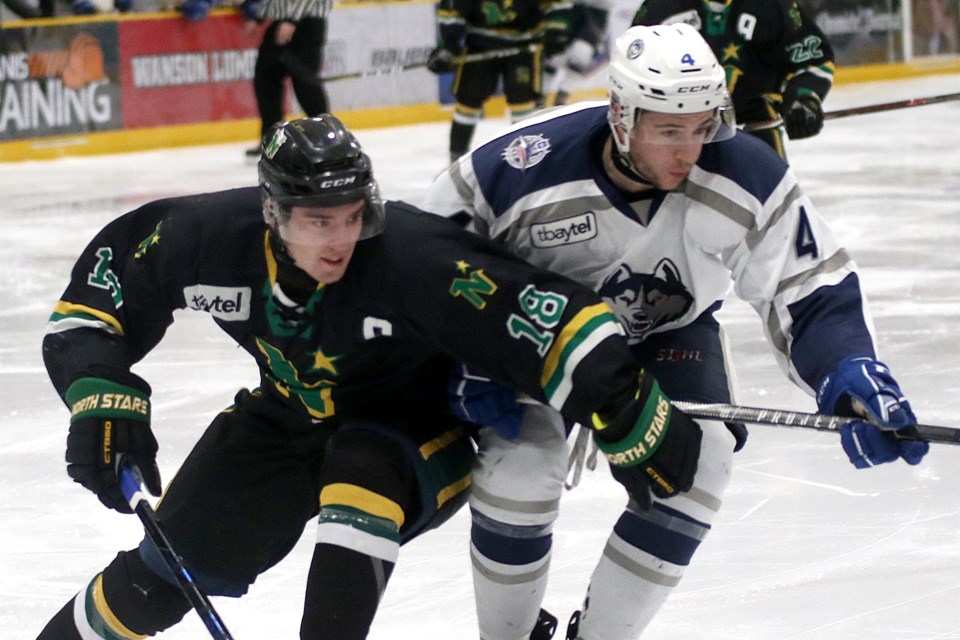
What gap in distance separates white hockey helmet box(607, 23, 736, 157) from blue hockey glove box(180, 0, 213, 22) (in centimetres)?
692

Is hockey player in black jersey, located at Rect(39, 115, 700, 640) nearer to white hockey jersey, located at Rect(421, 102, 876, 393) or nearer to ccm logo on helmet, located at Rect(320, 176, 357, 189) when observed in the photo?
ccm logo on helmet, located at Rect(320, 176, 357, 189)

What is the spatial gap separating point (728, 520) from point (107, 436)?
1.38 m

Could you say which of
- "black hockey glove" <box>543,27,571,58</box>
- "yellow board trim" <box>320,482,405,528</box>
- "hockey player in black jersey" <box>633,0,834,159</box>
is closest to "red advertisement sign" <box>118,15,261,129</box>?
"black hockey glove" <box>543,27,571,58</box>

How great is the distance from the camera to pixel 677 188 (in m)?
2.35

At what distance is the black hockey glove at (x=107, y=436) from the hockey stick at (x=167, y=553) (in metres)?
0.02

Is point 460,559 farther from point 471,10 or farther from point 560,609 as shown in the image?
point 471,10

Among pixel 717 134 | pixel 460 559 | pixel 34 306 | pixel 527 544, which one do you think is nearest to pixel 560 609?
pixel 460 559

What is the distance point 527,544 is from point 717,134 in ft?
2.16

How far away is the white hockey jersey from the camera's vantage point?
7.68 feet

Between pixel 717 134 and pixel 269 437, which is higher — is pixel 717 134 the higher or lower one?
the higher one

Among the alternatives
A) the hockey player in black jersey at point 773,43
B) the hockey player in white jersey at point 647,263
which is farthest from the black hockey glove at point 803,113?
the hockey player in white jersey at point 647,263

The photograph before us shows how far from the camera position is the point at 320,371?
7.38 feet

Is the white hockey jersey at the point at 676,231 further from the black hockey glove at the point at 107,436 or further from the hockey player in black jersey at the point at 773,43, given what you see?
the hockey player in black jersey at the point at 773,43

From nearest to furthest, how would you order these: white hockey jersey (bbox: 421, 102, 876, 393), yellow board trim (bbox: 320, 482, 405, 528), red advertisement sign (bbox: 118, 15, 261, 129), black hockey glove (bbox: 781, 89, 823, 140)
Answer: yellow board trim (bbox: 320, 482, 405, 528)
white hockey jersey (bbox: 421, 102, 876, 393)
black hockey glove (bbox: 781, 89, 823, 140)
red advertisement sign (bbox: 118, 15, 261, 129)
